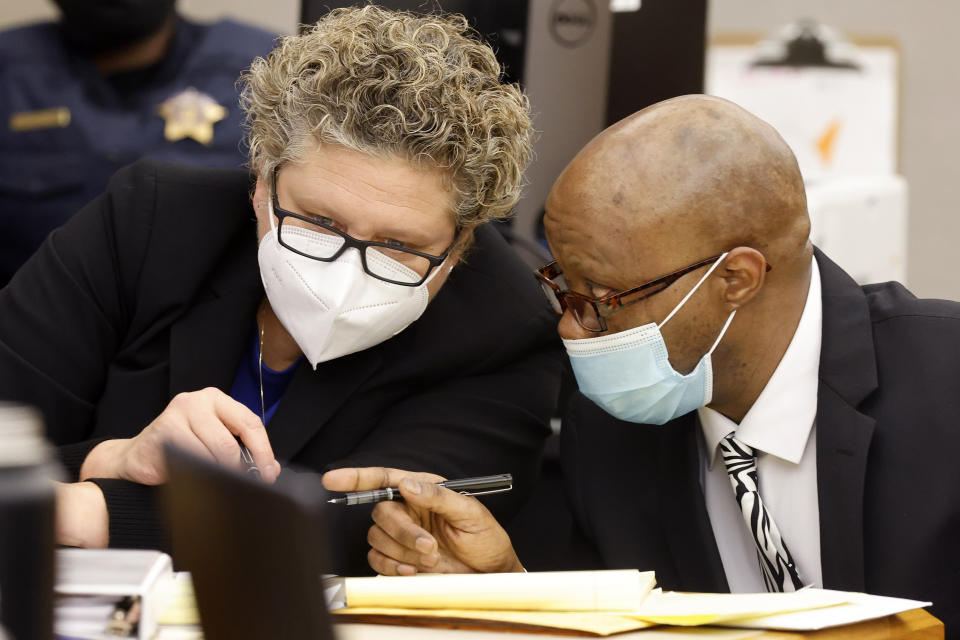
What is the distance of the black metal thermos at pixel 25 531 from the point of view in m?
0.48

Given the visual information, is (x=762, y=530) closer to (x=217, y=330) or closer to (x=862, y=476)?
(x=862, y=476)

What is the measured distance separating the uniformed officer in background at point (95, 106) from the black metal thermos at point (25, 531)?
2108mm

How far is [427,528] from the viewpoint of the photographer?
1176 mm

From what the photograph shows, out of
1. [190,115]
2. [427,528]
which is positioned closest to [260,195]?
[427,528]

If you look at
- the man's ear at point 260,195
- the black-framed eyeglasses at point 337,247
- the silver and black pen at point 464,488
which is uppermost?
the man's ear at point 260,195

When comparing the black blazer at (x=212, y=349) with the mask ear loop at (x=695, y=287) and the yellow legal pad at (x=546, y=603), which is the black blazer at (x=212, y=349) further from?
the yellow legal pad at (x=546, y=603)

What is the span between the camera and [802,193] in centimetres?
124

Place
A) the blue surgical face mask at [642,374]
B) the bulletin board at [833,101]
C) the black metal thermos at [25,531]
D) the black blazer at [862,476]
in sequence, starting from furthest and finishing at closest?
the bulletin board at [833,101] → the blue surgical face mask at [642,374] → the black blazer at [862,476] → the black metal thermos at [25,531]

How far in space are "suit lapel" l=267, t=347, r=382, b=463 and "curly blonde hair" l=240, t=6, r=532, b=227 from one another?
25 cm

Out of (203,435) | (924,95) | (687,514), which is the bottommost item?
(924,95)

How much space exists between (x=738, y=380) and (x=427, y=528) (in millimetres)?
410

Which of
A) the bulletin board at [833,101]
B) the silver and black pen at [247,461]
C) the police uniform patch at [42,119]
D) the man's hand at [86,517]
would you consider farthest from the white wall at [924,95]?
the man's hand at [86,517]

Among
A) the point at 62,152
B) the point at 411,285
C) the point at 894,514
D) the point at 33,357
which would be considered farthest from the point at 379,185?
the point at 62,152

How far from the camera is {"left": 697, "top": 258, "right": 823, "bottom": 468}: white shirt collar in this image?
1221 mm
